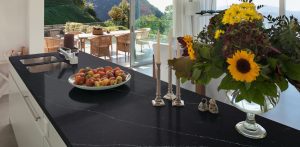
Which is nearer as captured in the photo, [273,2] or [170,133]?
[170,133]

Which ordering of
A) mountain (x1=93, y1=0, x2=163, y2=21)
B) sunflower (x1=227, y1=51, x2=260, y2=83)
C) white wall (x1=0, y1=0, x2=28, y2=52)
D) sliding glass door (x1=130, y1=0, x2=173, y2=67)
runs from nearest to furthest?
sunflower (x1=227, y1=51, x2=260, y2=83)
white wall (x1=0, y1=0, x2=28, y2=52)
sliding glass door (x1=130, y1=0, x2=173, y2=67)
mountain (x1=93, y1=0, x2=163, y2=21)

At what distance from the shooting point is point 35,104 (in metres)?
1.56

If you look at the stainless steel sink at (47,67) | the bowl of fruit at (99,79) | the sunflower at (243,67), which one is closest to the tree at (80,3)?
the stainless steel sink at (47,67)

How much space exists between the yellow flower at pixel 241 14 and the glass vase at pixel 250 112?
0.25 meters

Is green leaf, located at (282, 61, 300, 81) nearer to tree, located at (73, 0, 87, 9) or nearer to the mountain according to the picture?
the mountain

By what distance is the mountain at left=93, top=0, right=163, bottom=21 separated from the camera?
5777 mm

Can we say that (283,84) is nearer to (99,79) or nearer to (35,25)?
(99,79)

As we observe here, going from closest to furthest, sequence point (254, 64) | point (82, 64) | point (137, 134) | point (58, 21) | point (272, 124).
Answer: point (254, 64), point (137, 134), point (272, 124), point (82, 64), point (58, 21)

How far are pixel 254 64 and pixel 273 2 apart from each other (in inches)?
136

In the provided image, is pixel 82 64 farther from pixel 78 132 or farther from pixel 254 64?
pixel 254 64

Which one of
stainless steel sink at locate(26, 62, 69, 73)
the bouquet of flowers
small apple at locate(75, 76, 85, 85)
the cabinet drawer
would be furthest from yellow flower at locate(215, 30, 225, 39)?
stainless steel sink at locate(26, 62, 69, 73)

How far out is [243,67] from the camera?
80 centimetres

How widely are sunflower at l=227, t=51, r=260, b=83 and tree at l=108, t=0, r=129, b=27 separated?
7.53m

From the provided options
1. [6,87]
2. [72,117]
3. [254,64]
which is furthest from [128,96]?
[6,87]
